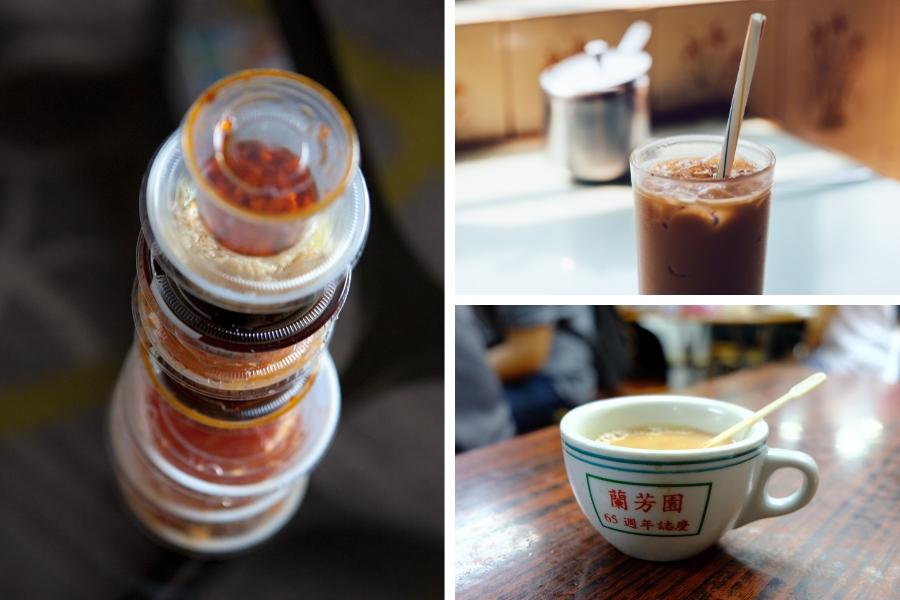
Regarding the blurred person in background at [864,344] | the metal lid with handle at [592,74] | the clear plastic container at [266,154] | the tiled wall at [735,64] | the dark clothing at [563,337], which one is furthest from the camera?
the blurred person in background at [864,344]

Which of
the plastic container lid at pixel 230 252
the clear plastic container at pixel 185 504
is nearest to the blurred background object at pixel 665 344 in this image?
the clear plastic container at pixel 185 504

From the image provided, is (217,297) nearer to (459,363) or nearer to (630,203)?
(630,203)

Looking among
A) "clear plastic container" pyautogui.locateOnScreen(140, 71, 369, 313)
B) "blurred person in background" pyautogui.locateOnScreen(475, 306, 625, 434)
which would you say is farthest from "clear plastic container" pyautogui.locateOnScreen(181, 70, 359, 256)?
"blurred person in background" pyautogui.locateOnScreen(475, 306, 625, 434)

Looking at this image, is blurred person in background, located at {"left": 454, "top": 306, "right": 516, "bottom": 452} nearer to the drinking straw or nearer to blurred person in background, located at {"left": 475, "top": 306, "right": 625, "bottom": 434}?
blurred person in background, located at {"left": 475, "top": 306, "right": 625, "bottom": 434}

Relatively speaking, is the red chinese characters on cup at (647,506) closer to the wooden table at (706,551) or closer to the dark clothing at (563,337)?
the wooden table at (706,551)

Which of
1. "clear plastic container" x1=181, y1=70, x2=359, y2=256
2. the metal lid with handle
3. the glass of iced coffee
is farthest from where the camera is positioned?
the metal lid with handle

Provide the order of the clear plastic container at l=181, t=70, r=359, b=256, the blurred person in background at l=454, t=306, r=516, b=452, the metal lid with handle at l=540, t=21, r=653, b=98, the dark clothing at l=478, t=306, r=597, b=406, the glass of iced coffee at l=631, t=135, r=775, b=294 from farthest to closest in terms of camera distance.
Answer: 1. the dark clothing at l=478, t=306, r=597, b=406
2. the blurred person in background at l=454, t=306, r=516, b=452
3. the metal lid with handle at l=540, t=21, r=653, b=98
4. the glass of iced coffee at l=631, t=135, r=775, b=294
5. the clear plastic container at l=181, t=70, r=359, b=256

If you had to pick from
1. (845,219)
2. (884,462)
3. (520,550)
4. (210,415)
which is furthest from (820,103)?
(210,415)
